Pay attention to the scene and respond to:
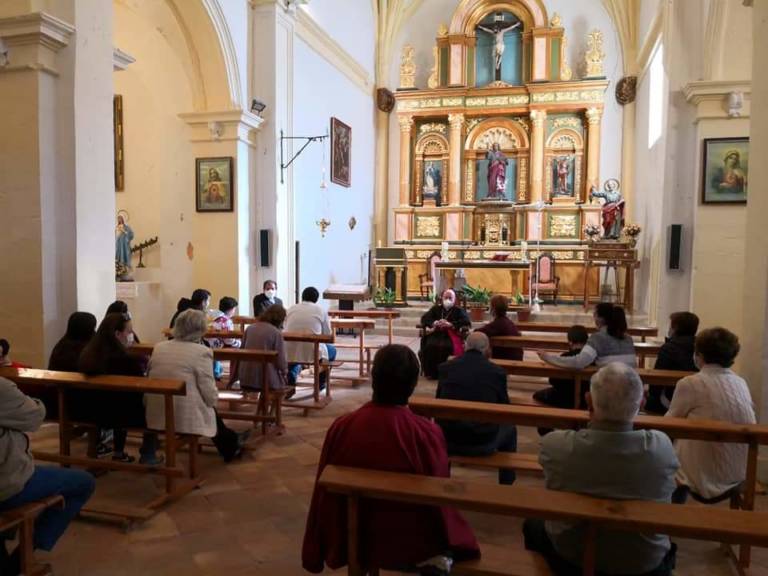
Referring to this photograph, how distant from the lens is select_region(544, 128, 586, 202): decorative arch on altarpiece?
47.2 ft

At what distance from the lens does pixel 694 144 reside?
7.32 meters

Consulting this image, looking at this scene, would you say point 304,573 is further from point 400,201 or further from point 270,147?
point 400,201

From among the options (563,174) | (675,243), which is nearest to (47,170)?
(675,243)

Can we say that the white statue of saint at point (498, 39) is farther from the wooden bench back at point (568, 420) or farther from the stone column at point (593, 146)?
the wooden bench back at point (568, 420)

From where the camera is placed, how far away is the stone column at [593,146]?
46.0 ft

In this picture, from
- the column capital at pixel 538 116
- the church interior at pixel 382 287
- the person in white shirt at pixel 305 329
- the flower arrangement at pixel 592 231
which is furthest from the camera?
the column capital at pixel 538 116

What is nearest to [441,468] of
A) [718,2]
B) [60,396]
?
[60,396]

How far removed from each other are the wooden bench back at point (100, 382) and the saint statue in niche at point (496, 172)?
40.2ft

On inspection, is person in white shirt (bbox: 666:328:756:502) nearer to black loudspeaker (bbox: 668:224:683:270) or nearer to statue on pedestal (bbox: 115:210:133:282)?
black loudspeaker (bbox: 668:224:683:270)

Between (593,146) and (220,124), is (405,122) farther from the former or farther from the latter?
(220,124)

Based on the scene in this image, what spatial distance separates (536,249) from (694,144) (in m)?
6.72

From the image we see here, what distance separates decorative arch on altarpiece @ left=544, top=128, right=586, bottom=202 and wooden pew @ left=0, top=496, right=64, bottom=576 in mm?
13381

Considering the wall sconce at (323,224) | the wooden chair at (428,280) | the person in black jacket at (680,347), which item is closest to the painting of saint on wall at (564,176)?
the wooden chair at (428,280)

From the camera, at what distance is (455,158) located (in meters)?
15.0
